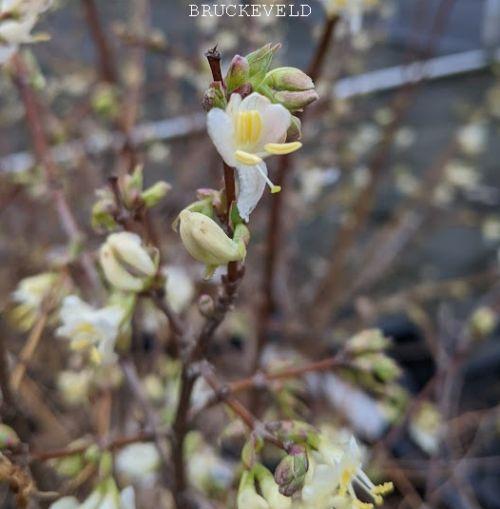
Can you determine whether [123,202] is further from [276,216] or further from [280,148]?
[276,216]

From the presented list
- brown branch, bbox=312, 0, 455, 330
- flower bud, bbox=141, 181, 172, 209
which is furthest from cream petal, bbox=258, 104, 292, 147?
brown branch, bbox=312, 0, 455, 330

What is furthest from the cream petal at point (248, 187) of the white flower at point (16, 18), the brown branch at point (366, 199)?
the brown branch at point (366, 199)

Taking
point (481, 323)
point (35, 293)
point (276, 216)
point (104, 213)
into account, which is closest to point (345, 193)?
point (481, 323)

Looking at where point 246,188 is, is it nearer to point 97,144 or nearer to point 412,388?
point 97,144

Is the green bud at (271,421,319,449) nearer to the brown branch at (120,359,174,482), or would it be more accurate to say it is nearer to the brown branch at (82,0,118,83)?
the brown branch at (120,359,174,482)

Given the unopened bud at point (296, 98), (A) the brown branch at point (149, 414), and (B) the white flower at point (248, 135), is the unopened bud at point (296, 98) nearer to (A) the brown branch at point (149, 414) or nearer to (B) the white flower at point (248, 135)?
(B) the white flower at point (248, 135)
